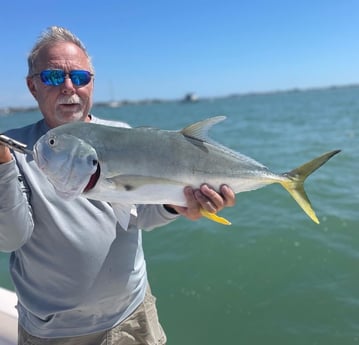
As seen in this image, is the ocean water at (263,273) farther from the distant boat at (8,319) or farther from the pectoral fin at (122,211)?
the pectoral fin at (122,211)

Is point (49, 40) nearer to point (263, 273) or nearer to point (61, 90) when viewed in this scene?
point (61, 90)

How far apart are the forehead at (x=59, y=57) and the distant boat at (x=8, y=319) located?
2531 millimetres

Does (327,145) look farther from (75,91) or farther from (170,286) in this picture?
(75,91)

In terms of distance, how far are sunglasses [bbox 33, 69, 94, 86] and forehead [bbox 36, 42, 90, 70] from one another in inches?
1.5

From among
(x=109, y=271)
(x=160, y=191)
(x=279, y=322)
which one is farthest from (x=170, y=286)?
(x=160, y=191)

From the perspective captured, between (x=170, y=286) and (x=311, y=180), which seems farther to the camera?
(x=311, y=180)

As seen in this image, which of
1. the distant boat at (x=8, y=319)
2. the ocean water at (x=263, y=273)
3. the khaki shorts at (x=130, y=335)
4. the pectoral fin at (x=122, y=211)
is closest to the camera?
the pectoral fin at (x=122, y=211)

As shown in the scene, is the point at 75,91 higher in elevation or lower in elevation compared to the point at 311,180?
higher

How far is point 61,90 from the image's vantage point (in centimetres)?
243

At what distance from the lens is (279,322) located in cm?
525

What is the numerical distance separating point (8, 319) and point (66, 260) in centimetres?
189

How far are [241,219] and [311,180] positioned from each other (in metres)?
3.48

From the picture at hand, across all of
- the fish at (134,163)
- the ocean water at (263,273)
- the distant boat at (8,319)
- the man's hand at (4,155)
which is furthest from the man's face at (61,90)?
the ocean water at (263,273)

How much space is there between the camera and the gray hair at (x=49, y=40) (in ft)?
8.19
